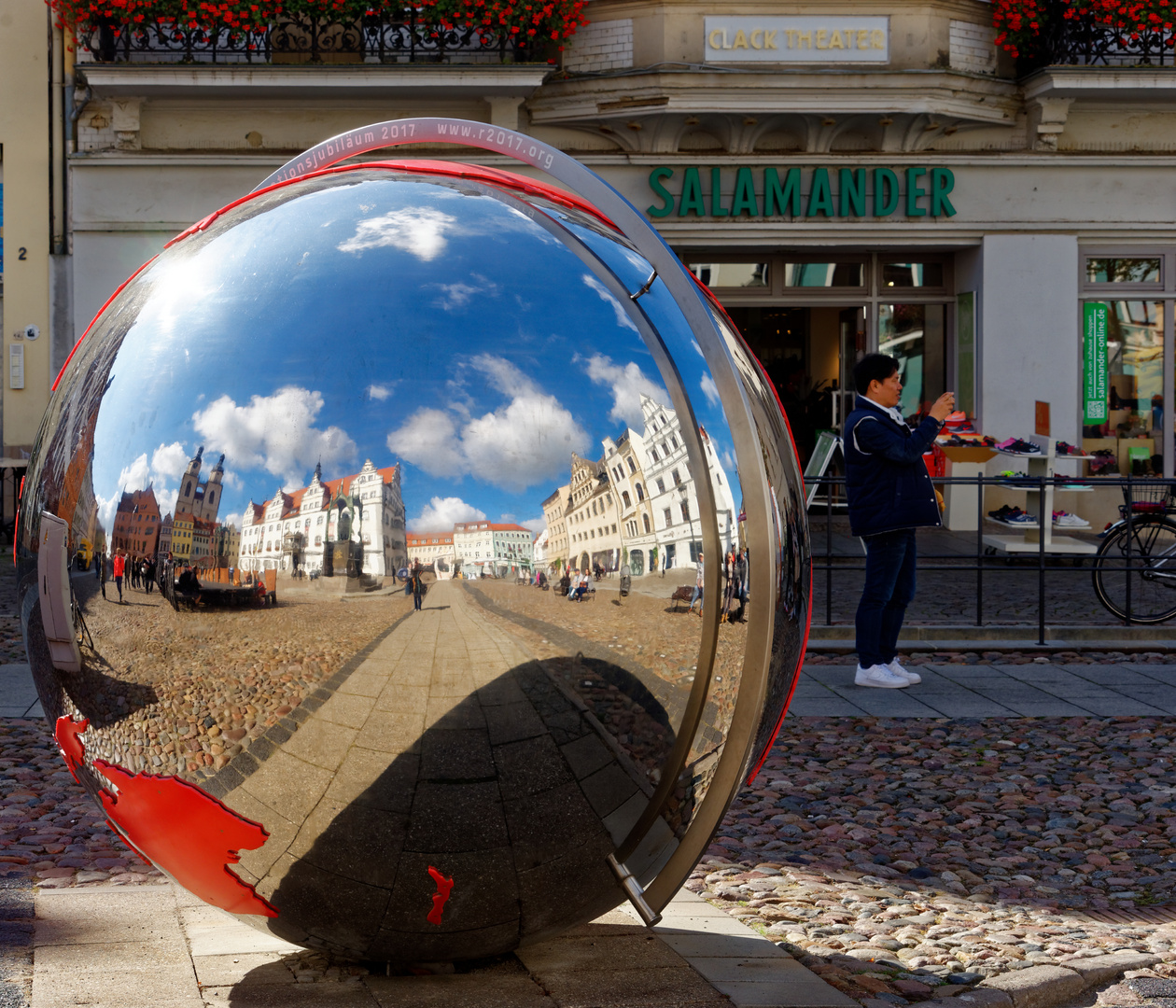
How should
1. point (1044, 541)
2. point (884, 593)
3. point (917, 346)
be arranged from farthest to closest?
point (917, 346) → point (1044, 541) → point (884, 593)

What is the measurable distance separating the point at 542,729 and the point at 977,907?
2.07 m

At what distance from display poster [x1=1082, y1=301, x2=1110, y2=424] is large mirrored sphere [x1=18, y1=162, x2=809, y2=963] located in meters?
14.5

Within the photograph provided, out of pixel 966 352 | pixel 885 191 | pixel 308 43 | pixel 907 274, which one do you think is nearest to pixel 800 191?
pixel 885 191

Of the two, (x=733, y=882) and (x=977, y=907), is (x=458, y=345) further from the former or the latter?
(x=977, y=907)

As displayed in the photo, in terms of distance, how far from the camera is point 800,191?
50.2 ft

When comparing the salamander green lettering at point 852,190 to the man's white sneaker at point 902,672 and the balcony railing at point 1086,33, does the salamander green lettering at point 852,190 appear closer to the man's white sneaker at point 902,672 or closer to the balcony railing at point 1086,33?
the balcony railing at point 1086,33

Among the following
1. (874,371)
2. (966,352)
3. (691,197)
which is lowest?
(874,371)

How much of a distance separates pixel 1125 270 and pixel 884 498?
34.8ft

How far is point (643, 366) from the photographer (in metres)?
2.55

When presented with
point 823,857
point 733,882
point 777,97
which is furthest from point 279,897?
point 777,97

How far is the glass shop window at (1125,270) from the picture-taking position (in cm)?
1578

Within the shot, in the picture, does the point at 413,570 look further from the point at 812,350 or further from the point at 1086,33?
the point at 1086,33

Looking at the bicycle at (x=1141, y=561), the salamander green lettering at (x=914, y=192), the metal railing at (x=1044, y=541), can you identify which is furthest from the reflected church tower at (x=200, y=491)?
the salamander green lettering at (x=914, y=192)

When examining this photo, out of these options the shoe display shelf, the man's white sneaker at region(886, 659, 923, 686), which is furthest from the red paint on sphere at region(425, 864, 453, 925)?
the shoe display shelf
